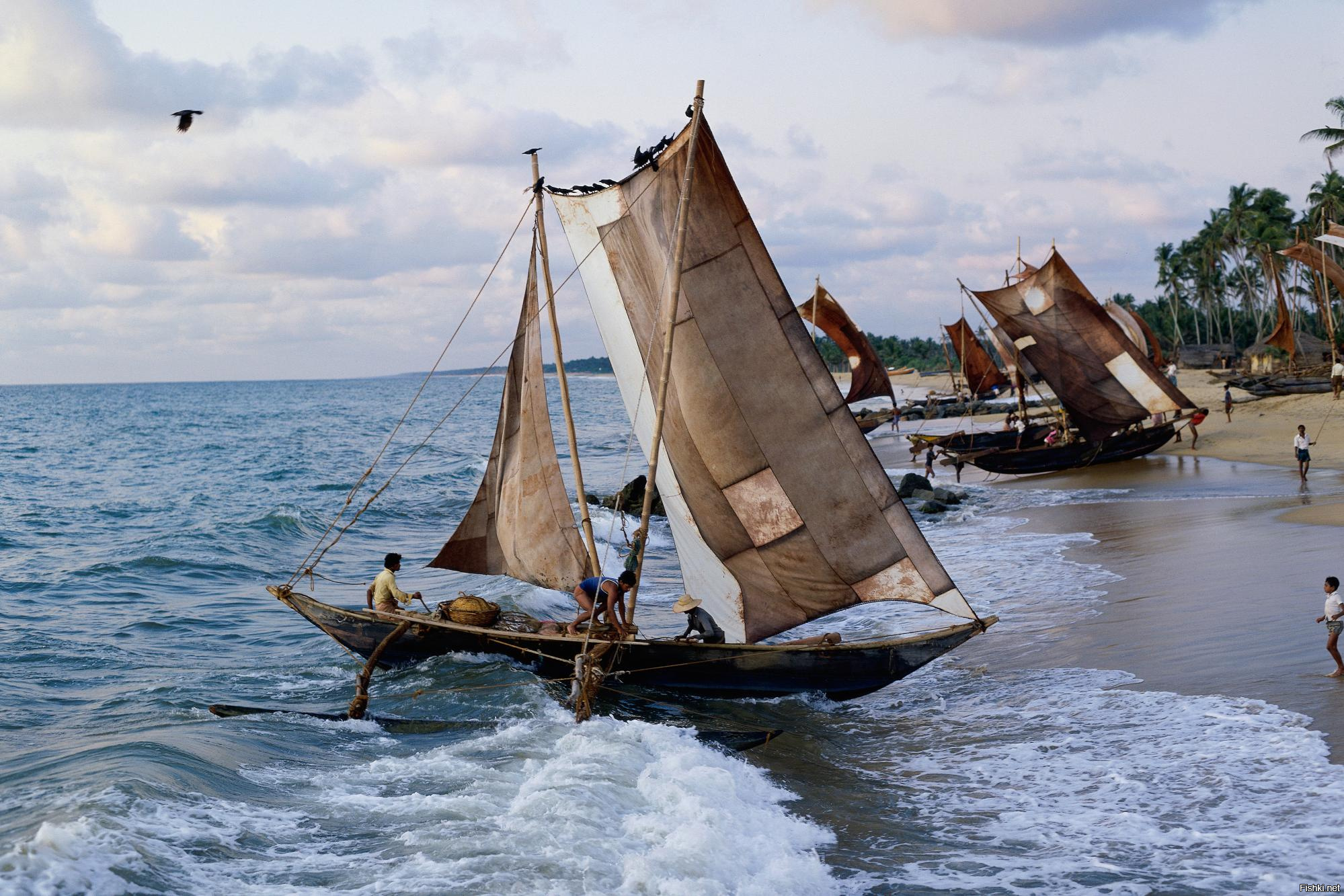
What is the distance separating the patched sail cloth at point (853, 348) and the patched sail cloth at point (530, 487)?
41.4m

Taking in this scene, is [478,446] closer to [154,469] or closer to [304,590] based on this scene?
[154,469]

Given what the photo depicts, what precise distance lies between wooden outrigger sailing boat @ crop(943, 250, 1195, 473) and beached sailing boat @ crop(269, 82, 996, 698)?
27667 mm

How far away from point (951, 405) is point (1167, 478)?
43.2 m

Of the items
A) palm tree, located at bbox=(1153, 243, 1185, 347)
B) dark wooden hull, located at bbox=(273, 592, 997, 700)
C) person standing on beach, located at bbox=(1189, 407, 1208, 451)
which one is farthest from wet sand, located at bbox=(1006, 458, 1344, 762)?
palm tree, located at bbox=(1153, 243, 1185, 347)

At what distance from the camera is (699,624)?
14719 mm

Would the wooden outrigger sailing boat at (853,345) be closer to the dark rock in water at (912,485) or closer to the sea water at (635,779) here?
the dark rock in water at (912,485)

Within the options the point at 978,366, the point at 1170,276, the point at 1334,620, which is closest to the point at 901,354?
the point at 1170,276

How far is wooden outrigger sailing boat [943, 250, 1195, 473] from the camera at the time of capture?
38.4m

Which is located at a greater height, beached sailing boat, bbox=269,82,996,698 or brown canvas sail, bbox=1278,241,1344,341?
brown canvas sail, bbox=1278,241,1344,341

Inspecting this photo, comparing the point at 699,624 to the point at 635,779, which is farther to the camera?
the point at 699,624

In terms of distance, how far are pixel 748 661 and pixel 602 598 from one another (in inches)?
84.1

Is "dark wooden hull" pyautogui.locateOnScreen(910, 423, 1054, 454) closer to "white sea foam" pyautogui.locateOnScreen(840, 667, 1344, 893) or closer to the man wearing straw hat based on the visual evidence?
"white sea foam" pyautogui.locateOnScreen(840, 667, 1344, 893)

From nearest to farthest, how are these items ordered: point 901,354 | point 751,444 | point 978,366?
point 751,444 < point 978,366 < point 901,354

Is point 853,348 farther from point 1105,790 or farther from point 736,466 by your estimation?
point 1105,790
